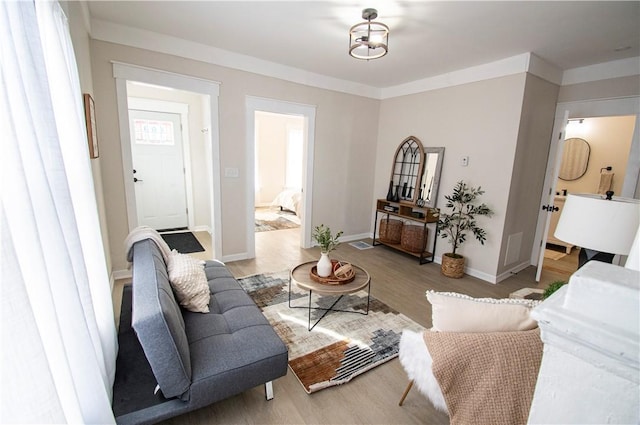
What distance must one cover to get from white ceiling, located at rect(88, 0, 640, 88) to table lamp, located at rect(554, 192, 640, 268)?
164 centimetres

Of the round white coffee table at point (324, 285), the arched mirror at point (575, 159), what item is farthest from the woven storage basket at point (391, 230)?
the arched mirror at point (575, 159)

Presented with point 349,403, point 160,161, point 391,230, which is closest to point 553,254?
point 391,230

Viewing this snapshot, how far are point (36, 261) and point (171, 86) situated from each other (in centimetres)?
307

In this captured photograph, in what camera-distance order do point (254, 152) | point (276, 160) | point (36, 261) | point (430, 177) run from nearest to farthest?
point (36, 261) < point (254, 152) < point (430, 177) < point (276, 160)

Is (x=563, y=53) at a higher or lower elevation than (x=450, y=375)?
higher

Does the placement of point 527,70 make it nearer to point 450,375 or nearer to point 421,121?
point 421,121

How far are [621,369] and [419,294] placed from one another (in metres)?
2.92

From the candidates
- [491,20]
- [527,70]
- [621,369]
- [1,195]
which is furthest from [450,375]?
[527,70]

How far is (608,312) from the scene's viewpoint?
18.7 inches

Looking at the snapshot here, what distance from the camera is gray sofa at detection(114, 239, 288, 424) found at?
4.23 feet

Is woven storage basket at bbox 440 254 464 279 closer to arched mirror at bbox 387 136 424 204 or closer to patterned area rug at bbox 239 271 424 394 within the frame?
arched mirror at bbox 387 136 424 204

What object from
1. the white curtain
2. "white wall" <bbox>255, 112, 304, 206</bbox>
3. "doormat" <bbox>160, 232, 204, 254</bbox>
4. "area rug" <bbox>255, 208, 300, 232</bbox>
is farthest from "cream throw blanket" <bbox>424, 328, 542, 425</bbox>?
"white wall" <bbox>255, 112, 304, 206</bbox>

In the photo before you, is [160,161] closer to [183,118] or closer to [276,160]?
[183,118]

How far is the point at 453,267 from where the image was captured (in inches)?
145
